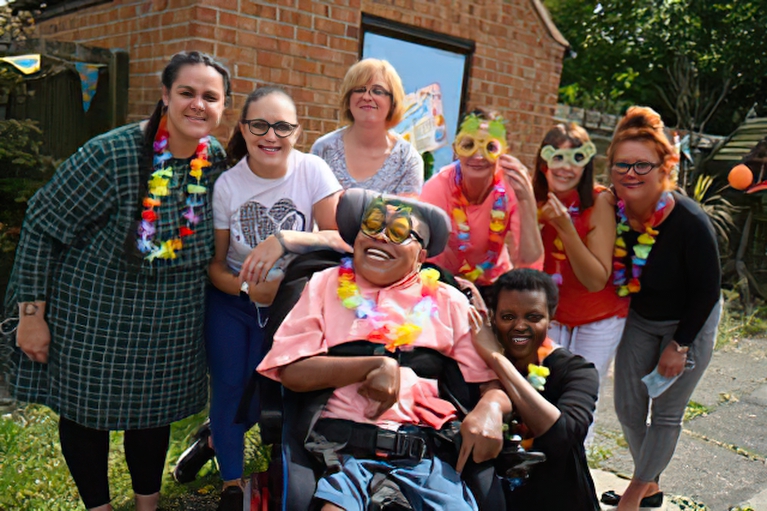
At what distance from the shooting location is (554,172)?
9.81 ft

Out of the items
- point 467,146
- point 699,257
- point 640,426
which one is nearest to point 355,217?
point 467,146

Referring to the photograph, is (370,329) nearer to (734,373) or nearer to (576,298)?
(576,298)

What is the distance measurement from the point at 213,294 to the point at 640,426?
88.8 inches

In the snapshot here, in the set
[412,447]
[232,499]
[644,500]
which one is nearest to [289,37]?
[232,499]

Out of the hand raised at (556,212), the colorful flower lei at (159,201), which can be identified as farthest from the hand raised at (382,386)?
the hand raised at (556,212)

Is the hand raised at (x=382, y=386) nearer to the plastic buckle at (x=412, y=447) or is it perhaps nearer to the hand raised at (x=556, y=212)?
the plastic buckle at (x=412, y=447)

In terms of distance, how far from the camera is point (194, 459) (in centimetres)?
343

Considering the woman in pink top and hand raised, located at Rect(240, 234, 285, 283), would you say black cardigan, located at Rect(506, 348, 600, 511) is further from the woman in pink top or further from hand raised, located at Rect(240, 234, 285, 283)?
hand raised, located at Rect(240, 234, 285, 283)

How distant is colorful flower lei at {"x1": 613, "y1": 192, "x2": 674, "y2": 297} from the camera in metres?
3.03

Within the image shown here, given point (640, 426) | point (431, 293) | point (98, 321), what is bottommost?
point (640, 426)

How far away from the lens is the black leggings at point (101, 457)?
268 centimetres

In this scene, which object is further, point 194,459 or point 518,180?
point 194,459

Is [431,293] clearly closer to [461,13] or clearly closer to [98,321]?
[98,321]

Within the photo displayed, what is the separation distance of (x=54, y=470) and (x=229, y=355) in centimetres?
126
